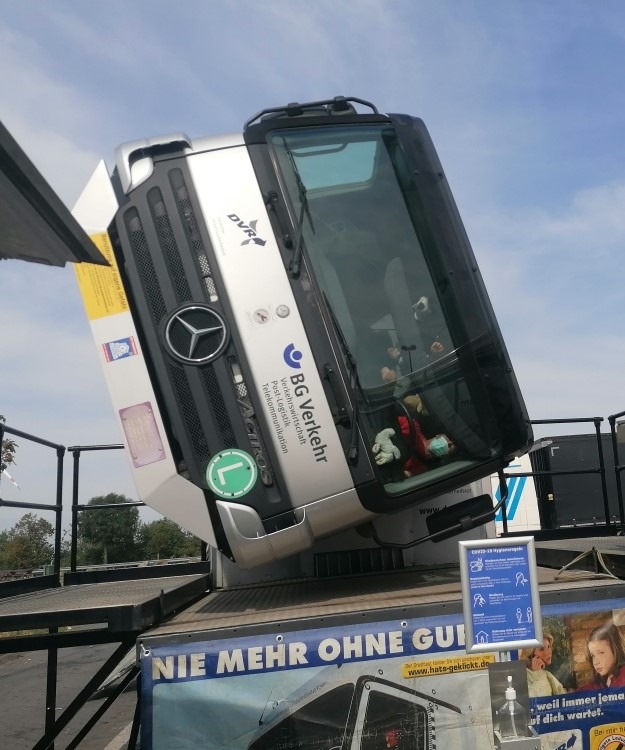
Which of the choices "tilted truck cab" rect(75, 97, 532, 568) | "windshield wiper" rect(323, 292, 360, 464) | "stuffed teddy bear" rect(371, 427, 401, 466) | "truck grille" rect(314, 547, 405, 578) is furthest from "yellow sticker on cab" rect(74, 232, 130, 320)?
"truck grille" rect(314, 547, 405, 578)

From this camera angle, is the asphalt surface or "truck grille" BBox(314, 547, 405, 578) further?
the asphalt surface

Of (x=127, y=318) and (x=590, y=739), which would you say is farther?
(x=127, y=318)

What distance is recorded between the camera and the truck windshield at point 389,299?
11.5ft

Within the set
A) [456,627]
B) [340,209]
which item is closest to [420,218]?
[340,209]

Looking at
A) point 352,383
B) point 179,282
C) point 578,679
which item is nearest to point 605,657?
point 578,679

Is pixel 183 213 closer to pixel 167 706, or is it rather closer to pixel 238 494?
pixel 238 494

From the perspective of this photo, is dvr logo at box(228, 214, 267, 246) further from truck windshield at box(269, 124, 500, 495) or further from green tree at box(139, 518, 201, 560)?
green tree at box(139, 518, 201, 560)

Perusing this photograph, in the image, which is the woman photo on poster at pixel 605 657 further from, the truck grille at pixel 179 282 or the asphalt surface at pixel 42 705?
the asphalt surface at pixel 42 705

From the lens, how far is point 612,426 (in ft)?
18.4

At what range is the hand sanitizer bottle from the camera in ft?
8.48

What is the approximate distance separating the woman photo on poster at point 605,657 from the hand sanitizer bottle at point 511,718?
1.06ft

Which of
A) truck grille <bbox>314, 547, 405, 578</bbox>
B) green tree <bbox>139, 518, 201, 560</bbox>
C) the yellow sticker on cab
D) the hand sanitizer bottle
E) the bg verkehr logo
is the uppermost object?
the yellow sticker on cab

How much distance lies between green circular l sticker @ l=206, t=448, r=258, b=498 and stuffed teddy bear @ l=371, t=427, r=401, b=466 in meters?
0.57

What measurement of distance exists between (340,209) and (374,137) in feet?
1.44
